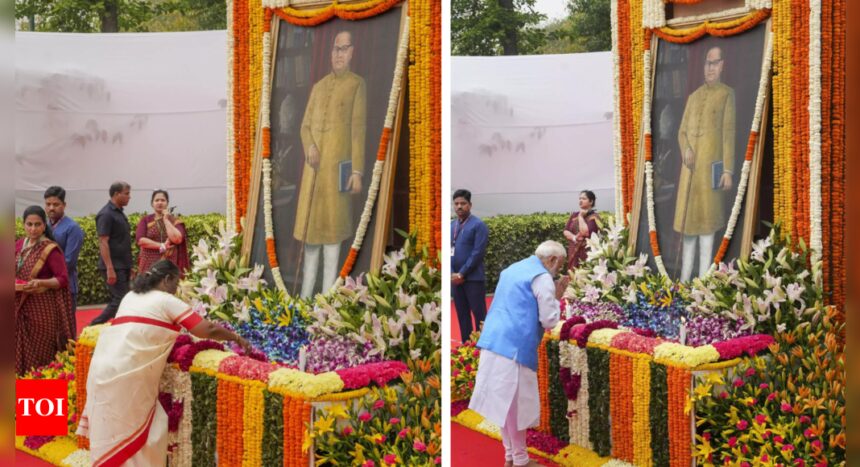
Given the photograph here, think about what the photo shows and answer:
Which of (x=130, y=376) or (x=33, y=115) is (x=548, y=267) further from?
(x=33, y=115)

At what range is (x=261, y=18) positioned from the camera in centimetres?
390

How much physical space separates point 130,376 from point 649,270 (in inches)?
89.8

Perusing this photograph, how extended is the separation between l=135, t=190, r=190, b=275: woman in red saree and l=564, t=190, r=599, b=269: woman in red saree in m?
1.75

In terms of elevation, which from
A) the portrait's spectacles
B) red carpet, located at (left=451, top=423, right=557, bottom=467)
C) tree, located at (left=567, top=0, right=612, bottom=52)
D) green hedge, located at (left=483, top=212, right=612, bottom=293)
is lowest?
red carpet, located at (left=451, top=423, right=557, bottom=467)

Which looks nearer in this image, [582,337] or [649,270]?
[649,270]

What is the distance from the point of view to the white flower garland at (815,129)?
3301 millimetres

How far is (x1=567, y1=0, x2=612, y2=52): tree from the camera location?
3.99 metres

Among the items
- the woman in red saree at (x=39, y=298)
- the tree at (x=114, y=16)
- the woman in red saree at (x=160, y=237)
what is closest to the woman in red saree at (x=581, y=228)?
the woman in red saree at (x=160, y=237)

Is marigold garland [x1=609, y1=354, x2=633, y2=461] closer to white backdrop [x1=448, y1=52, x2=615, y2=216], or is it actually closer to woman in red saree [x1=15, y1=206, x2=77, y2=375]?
white backdrop [x1=448, y1=52, x2=615, y2=216]

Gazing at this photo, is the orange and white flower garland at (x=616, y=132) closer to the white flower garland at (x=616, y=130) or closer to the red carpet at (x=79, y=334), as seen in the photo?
the white flower garland at (x=616, y=130)

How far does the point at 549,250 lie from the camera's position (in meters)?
4.23

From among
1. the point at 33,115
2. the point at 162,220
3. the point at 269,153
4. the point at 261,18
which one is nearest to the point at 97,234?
the point at 162,220

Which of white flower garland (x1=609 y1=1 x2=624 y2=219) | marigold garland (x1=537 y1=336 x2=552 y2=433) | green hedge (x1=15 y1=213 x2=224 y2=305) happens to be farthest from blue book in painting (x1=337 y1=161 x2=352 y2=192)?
marigold garland (x1=537 y1=336 x2=552 y2=433)

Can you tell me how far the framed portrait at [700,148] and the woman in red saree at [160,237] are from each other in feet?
6.57
